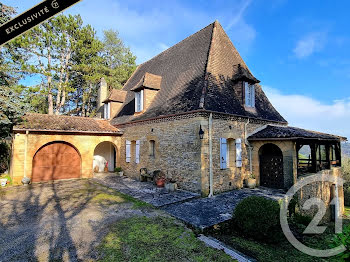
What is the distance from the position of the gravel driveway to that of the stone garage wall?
1500 millimetres


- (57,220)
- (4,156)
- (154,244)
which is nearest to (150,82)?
(57,220)

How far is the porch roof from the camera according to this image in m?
11.9

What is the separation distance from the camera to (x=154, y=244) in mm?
4887

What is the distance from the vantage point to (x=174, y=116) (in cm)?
1052

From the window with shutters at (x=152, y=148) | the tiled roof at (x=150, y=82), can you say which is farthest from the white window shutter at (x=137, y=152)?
the tiled roof at (x=150, y=82)

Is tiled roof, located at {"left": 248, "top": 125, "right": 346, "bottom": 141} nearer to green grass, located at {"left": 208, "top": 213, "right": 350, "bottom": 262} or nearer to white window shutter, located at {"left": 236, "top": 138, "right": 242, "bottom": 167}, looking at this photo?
white window shutter, located at {"left": 236, "top": 138, "right": 242, "bottom": 167}

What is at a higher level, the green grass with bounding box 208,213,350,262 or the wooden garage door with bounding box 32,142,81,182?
the wooden garage door with bounding box 32,142,81,182

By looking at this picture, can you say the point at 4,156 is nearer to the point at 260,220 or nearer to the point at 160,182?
the point at 160,182

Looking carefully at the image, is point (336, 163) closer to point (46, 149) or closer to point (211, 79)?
point (211, 79)

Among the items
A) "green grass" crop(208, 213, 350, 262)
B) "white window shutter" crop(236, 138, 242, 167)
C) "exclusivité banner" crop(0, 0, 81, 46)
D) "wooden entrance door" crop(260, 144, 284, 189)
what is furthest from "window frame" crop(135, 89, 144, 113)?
"exclusivité banner" crop(0, 0, 81, 46)

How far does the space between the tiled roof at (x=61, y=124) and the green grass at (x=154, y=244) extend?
30.0 feet

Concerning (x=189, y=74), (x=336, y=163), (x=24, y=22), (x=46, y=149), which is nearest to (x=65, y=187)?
(x=46, y=149)

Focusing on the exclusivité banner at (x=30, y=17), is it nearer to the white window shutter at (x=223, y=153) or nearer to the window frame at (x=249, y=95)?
the white window shutter at (x=223, y=153)

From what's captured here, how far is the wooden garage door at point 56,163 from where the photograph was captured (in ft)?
41.2
